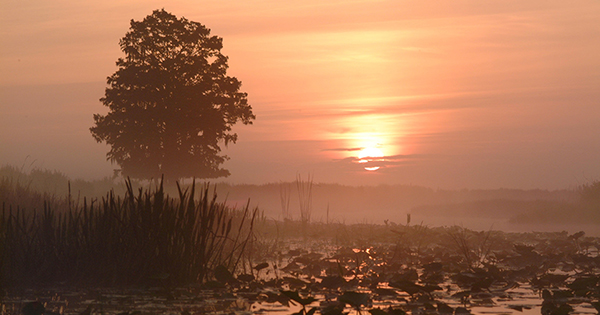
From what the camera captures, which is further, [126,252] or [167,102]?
[167,102]

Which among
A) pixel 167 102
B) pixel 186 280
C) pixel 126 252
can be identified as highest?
pixel 167 102

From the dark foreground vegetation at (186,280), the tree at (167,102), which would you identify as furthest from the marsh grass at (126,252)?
the tree at (167,102)

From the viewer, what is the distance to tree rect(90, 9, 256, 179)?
31391 millimetres

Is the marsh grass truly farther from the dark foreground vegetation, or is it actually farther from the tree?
the tree

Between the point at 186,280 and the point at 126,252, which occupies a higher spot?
the point at 126,252

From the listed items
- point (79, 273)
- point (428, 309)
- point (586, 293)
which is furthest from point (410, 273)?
point (79, 273)

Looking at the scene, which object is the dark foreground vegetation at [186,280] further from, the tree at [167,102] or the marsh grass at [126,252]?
the tree at [167,102]

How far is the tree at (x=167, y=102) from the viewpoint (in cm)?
3139

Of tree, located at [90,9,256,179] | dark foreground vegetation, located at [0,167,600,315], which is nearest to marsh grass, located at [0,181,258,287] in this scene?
dark foreground vegetation, located at [0,167,600,315]

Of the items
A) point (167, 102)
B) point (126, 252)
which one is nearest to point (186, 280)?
point (126, 252)

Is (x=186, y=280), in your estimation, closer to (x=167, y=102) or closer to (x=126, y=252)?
(x=126, y=252)

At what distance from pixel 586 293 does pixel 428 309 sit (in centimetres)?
272

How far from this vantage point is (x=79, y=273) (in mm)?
9000

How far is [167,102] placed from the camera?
31500mm
